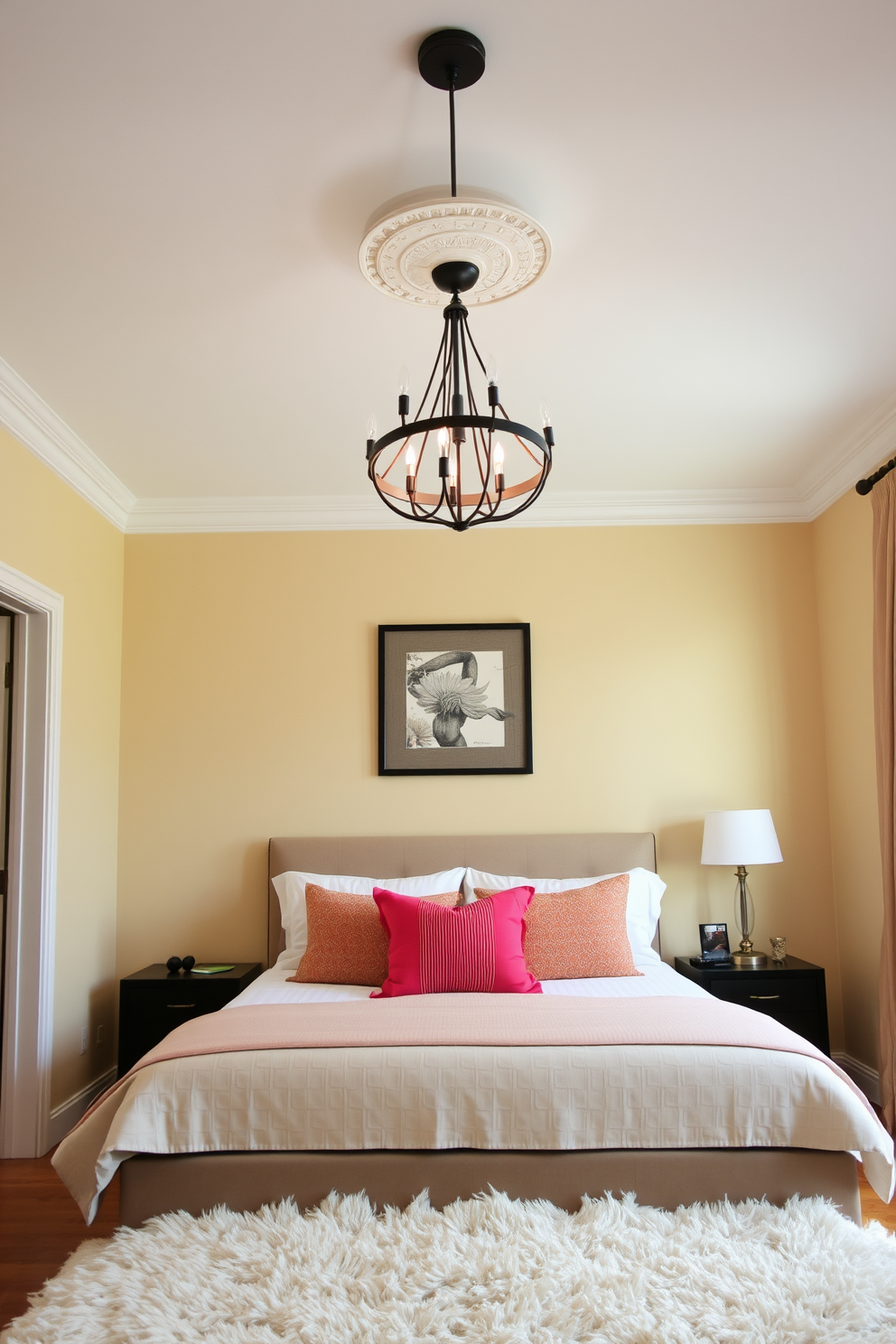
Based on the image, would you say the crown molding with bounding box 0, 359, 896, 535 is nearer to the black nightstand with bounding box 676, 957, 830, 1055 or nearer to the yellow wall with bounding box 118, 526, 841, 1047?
the yellow wall with bounding box 118, 526, 841, 1047

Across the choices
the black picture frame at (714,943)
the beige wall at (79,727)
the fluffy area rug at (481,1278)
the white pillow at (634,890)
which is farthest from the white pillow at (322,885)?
the fluffy area rug at (481,1278)

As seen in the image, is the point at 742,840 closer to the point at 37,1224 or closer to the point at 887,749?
the point at 887,749

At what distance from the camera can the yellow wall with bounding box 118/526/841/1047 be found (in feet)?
14.3

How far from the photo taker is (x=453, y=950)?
333 centimetres

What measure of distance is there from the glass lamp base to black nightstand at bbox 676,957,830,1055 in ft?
0.37

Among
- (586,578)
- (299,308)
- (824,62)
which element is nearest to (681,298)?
(824,62)

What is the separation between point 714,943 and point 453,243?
3143mm

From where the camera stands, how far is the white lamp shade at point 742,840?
13.1 feet

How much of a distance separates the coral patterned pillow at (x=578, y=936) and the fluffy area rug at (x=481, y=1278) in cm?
128

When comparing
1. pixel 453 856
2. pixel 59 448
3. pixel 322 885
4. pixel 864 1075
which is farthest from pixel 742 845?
pixel 59 448

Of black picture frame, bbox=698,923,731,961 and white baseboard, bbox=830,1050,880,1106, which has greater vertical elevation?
black picture frame, bbox=698,923,731,961

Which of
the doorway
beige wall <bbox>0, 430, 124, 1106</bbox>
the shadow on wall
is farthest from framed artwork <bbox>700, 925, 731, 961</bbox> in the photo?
the doorway

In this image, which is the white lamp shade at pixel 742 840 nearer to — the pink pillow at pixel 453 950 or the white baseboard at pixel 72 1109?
the pink pillow at pixel 453 950

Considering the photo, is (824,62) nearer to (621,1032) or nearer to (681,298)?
(681,298)
